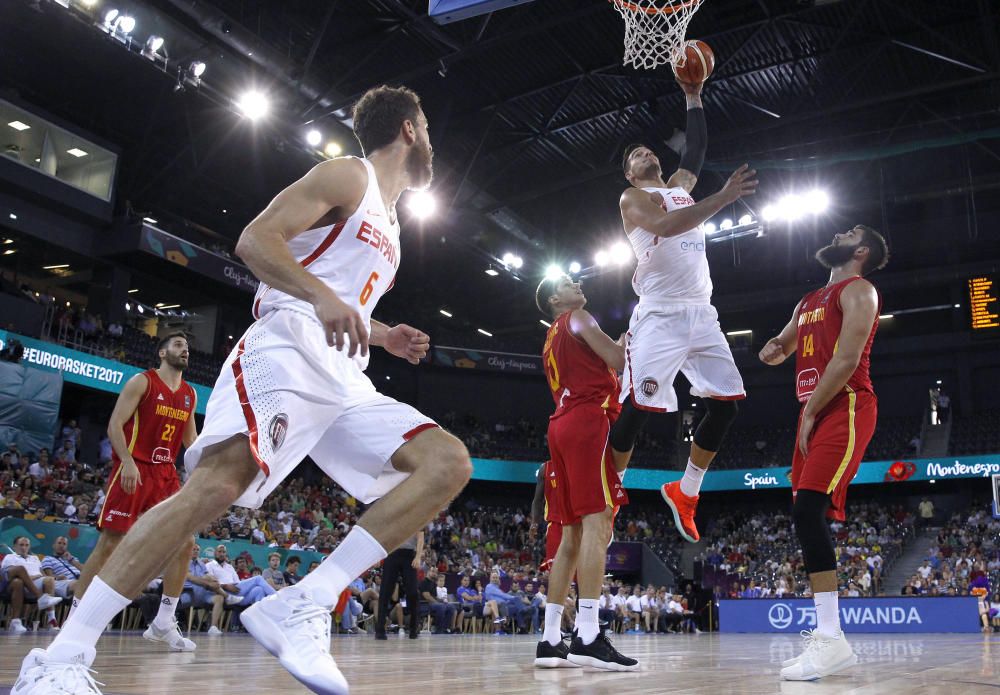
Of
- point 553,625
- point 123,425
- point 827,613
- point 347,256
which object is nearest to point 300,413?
point 347,256

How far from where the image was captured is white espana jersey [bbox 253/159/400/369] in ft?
8.40

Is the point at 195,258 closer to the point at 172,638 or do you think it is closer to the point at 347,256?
the point at 172,638

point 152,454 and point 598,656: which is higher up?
point 152,454

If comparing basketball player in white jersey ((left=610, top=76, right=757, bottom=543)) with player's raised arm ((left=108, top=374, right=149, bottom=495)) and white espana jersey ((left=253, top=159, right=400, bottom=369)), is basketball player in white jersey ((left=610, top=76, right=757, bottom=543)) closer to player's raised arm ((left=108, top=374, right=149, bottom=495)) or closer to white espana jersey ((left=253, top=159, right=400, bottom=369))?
white espana jersey ((left=253, top=159, right=400, bottom=369))

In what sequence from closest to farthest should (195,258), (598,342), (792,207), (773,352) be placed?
(598,342), (773,352), (792,207), (195,258)

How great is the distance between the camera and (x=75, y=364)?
18.0 meters

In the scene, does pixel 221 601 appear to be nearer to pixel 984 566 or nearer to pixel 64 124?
pixel 64 124

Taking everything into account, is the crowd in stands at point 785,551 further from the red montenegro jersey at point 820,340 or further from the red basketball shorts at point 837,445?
the red basketball shorts at point 837,445

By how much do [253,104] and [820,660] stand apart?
1432 cm

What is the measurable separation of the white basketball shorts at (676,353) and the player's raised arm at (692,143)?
0.82m

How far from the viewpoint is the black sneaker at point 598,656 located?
13.2 feet

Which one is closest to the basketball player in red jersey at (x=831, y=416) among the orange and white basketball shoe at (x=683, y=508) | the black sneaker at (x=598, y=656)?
the black sneaker at (x=598, y=656)

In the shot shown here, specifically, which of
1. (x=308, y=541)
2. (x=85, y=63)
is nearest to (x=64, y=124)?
(x=85, y=63)

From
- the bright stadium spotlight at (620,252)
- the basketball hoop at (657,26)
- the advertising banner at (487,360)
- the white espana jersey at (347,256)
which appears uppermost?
the bright stadium spotlight at (620,252)
